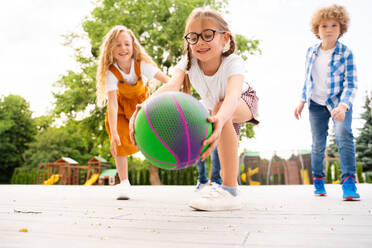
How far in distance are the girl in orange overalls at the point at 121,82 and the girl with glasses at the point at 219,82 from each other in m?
0.99

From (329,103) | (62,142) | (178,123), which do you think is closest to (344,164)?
(329,103)

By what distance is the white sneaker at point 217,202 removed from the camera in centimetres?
247

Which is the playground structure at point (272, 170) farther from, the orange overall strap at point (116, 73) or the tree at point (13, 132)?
the tree at point (13, 132)

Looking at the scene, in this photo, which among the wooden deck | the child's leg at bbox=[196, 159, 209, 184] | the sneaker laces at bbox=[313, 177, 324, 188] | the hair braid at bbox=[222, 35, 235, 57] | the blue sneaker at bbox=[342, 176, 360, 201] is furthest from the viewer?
the child's leg at bbox=[196, 159, 209, 184]

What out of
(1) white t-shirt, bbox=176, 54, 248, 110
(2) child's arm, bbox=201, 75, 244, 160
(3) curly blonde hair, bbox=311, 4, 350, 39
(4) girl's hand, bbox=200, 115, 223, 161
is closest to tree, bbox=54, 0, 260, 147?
(3) curly blonde hair, bbox=311, 4, 350, 39

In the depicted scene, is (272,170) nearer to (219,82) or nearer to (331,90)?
(331,90)

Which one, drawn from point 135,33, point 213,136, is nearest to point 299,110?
point 213,136

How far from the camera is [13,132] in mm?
33312

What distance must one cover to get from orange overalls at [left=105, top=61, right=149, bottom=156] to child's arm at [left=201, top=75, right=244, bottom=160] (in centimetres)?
169

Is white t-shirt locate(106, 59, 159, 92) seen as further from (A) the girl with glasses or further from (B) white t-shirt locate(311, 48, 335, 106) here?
(B) white t-shirt locate(311, 48, 335, 106)

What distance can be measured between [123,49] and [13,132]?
110 ft

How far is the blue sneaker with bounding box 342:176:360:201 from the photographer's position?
11.1ft

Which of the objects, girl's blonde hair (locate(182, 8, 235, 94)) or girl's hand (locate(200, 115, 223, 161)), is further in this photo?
girl's blonde hair (locate(182, 8, 235, 94))

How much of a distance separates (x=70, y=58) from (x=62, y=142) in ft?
58.2
